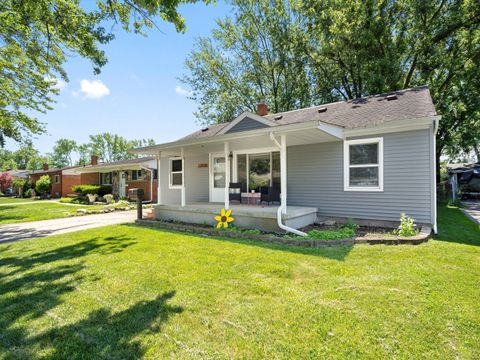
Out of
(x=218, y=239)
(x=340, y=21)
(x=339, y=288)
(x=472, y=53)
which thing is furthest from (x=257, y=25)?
(x=339, y=288)

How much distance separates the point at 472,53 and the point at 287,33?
11310 mm

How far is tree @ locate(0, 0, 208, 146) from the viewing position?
6.10m

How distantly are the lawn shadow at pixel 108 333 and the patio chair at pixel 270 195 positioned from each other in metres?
6.07

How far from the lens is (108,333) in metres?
2.62

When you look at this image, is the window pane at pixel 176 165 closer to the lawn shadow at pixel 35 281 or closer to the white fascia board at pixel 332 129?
the lawn shadow at pixel 35 281

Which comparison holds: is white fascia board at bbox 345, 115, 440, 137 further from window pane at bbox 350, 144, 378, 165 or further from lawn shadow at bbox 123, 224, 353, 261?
lawn shadow at bbox 123, 224, 353, 261

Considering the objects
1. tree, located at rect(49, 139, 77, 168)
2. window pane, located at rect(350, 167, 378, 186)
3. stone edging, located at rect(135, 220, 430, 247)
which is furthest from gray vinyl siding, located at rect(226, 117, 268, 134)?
tree, located at rect(49, 139, 77, 168)

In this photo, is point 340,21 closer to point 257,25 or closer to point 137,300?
point 257,25

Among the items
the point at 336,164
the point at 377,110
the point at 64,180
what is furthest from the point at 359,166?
the point at 64,180

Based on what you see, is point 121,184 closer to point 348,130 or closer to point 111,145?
point 348,130

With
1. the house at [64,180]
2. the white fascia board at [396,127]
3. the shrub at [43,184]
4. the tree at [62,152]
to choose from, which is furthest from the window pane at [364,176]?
the tree at [62,152]

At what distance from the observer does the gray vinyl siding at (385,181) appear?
6695 mm

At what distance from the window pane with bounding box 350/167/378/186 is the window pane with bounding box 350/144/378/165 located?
0.70 feet

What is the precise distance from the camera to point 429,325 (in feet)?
8.59
